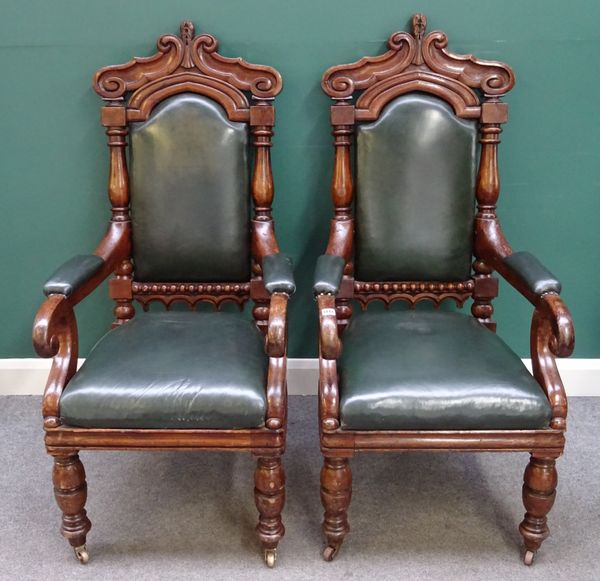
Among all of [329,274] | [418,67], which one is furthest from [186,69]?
[329,274]

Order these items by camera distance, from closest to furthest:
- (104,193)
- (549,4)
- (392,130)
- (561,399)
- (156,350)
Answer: (561,399) < (156,350) < (392,130) < (549,4) < (104,193)

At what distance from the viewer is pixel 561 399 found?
5.37 ft

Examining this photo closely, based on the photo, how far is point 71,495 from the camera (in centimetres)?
170

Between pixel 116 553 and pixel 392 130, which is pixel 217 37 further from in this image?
pixel 116 553

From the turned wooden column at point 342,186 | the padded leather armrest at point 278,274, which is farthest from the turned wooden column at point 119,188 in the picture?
the turned wooden column at point 342,186

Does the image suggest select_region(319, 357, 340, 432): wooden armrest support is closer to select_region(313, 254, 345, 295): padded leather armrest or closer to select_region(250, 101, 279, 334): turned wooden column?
select_region(313, 254, 345, 295): padded leather armrest

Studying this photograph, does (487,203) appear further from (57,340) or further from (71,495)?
(71,495)

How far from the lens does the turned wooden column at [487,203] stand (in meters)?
2.04

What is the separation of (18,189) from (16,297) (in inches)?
15.2

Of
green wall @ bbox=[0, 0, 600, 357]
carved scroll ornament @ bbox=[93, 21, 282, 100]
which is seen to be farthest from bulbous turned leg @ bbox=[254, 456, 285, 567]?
carved scroll ornament @ bbox=[93, 21, 282, 100]

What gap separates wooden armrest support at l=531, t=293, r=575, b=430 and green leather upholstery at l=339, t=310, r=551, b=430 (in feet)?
0.10

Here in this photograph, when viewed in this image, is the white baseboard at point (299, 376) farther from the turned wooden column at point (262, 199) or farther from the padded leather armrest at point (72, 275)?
the padded leather armrest at point (72, 275)

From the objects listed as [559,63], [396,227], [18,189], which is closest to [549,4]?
[559,63]

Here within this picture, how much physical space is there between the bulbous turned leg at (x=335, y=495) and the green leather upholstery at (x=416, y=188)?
2.12ft
